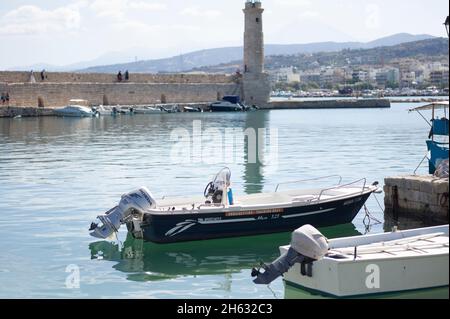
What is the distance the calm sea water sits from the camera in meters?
9.89

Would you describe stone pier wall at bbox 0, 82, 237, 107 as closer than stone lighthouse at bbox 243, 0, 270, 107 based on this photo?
Yes

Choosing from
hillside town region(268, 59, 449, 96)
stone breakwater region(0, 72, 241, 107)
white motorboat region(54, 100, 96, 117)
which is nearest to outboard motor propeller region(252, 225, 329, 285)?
white motorboat region(54, 100, 96, 117)

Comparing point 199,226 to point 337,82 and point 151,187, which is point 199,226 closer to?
point 151,187

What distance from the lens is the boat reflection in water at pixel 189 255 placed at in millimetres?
10477

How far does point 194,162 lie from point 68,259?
12.1 meters

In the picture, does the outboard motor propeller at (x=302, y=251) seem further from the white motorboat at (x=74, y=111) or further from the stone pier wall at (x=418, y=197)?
the white motorboat at (x=74, y=111)

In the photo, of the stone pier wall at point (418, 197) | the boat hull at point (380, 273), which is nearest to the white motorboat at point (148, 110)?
the stone pier wall at point (418, 197)

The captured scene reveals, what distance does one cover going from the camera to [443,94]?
396 feet

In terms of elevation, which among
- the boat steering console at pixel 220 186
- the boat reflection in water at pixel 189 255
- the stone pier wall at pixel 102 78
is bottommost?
the boat reflection in water at pixel 189 255

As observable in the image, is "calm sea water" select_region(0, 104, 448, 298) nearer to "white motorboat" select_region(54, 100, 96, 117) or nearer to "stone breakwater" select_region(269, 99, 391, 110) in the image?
"white motorboat" select_region(54, 100, 96, 117)

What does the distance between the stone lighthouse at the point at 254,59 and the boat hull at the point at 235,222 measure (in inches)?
1695

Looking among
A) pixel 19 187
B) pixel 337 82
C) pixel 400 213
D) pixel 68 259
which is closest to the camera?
pixel 68 259

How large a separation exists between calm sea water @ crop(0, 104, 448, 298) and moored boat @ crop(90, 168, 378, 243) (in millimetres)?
193
